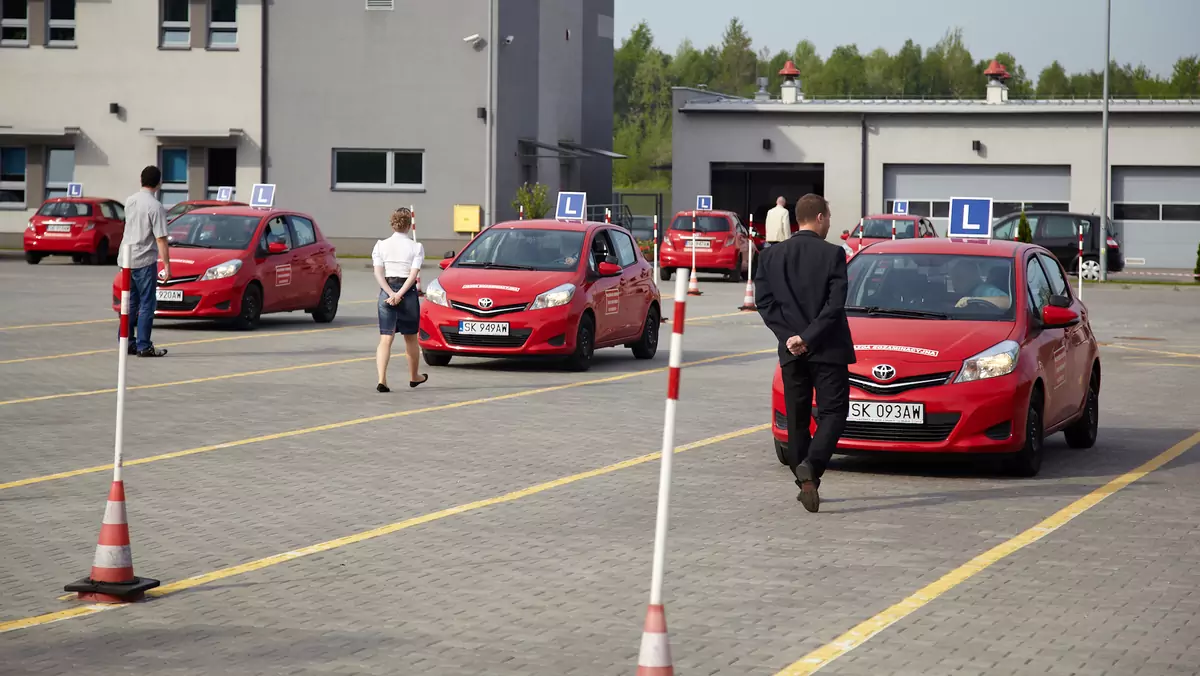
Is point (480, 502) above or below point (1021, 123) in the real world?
below

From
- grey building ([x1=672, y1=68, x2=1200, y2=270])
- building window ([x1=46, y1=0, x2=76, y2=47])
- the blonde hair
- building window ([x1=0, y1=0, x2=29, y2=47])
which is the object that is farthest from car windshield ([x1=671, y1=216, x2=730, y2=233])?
the blonde hair

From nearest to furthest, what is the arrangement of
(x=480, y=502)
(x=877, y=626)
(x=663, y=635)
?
(x=663, y=635) < (x=877, y=626) < (x=480, y=502)

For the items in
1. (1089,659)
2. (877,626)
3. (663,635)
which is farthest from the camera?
(877,626)

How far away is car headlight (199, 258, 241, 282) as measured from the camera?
22109 millimetres

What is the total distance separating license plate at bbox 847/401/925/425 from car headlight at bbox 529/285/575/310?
7300 mm

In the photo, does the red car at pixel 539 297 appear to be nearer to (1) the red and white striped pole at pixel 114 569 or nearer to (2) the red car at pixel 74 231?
(1) the red and white striped pole at pixel 114 569

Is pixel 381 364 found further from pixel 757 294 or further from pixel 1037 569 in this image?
pixel 1037 569

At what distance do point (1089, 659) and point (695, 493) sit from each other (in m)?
4.14

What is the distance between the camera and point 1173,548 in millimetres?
8844

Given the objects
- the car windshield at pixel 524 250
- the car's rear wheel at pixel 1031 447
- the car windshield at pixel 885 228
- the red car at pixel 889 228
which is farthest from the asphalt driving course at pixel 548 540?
the car windshield at pixel 885 228

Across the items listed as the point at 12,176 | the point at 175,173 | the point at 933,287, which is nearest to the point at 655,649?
the point at 933,287

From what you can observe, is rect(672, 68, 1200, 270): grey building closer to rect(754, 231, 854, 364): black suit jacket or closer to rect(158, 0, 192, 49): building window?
rect(158, 0, 192, 49): building window

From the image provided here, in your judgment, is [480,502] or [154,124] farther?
[154,124]

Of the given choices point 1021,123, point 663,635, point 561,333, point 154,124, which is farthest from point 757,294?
point 1021,123
